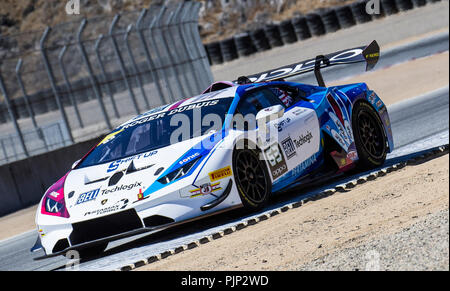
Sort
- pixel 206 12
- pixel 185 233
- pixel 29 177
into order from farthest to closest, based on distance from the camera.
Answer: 1. pixel 206 12
2. pixel 29 177
3. pixel 185 233

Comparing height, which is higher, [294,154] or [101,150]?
[101,150]

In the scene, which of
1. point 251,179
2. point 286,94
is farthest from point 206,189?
point 286,94

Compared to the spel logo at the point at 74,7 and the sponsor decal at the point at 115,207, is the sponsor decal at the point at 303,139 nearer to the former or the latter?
the sponsor decal at the point at 115,207

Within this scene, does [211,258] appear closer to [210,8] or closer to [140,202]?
[140,202]

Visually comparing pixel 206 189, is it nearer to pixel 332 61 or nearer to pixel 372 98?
pixel 332 61

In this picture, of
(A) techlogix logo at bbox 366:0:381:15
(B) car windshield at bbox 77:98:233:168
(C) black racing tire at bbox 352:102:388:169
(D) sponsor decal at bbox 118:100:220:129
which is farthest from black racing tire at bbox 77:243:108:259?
(A) techlogix logo at bbox 366:0:381:15

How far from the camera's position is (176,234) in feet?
26.0

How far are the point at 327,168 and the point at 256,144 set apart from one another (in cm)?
136

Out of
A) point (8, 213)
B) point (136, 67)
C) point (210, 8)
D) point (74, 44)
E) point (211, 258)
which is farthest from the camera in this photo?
point (210, 8)

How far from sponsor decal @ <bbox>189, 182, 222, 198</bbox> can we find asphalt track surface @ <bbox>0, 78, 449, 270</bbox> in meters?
0.34

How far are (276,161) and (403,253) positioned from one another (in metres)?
3.39

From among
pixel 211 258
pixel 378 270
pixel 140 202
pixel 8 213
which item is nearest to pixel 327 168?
pixel 140 202

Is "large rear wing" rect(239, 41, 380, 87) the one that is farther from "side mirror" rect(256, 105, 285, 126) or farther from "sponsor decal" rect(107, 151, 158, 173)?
"sponsor decal" rect(107, 151, 158, 173)

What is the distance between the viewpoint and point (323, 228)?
6.40 metres
